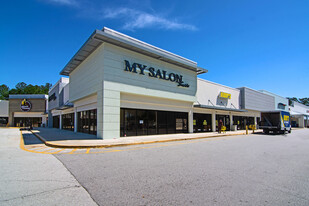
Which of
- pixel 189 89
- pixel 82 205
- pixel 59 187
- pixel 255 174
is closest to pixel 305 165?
pixel 255 174

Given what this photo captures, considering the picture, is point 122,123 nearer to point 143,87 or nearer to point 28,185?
point 143,87

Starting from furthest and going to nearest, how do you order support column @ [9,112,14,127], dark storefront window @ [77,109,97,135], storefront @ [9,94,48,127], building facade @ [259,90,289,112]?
storefront @ [9,94,48,127]
support column @ [9,112,14,127]
building facade @ [259,90,289,112]
dark storefront window @ [77,109,97,135]

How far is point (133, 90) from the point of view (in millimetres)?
16406

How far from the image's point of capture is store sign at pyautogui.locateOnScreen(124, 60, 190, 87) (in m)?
16.4

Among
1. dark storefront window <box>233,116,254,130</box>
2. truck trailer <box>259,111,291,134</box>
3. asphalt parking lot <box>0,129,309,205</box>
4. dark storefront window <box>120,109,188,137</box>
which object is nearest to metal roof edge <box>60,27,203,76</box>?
dark storefront window <box>120,109,188,137</box>

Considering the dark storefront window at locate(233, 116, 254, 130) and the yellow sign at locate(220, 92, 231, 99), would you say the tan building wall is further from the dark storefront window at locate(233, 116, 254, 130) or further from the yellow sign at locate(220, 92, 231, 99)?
the dark storefront window at locate(233, 116, 254, 130)

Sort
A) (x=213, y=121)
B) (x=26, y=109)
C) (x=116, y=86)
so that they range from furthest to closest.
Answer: (x=26, y=109) → (x=213, y=121) → (x=116, y=86)

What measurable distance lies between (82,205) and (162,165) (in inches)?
143

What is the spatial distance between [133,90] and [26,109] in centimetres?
4571

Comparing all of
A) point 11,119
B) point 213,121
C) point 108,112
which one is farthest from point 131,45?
point 11,119

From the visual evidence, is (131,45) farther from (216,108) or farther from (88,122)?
(216,108)

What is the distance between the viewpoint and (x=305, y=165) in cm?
709

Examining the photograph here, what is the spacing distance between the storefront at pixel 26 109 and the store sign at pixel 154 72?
4218 centimetres

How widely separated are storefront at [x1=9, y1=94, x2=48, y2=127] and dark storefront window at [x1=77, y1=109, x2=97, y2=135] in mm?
34318
